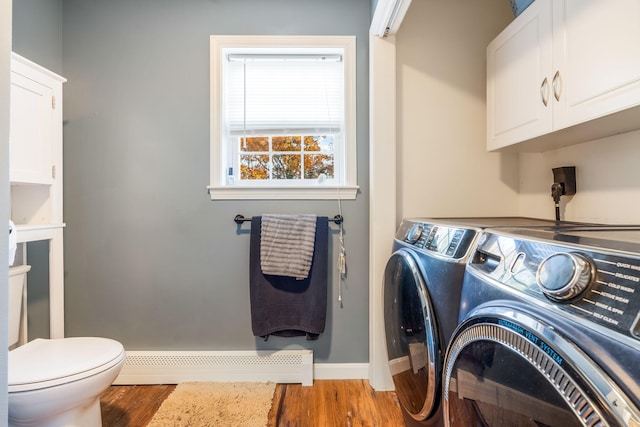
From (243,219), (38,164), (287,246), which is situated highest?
(38,164)

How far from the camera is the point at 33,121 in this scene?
1398 mm

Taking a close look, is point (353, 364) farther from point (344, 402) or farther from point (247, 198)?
point (247, 198)

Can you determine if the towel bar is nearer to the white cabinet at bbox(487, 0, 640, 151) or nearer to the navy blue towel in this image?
the navy blue towel

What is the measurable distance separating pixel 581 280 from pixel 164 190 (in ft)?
6.00

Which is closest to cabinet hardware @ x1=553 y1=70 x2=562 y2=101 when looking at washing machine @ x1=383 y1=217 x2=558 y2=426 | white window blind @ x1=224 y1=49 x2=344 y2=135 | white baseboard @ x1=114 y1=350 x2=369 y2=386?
washing machine @ x1=383 y1=217 x2=558 y2=426

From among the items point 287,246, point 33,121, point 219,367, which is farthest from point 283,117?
point 219,367

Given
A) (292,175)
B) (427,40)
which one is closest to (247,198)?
(292,175)

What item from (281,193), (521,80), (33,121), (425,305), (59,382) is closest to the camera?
(425,305)

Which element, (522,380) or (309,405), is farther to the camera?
(309,405)

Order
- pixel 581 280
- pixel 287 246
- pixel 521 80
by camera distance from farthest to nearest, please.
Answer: pixel 287 246
pixel 521 80
pixel 581 280

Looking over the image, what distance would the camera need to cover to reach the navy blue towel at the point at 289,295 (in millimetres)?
1621

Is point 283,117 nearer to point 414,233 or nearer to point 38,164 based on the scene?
point 414,233

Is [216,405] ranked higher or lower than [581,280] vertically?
lower

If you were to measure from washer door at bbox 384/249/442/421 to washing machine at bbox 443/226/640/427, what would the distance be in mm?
157
